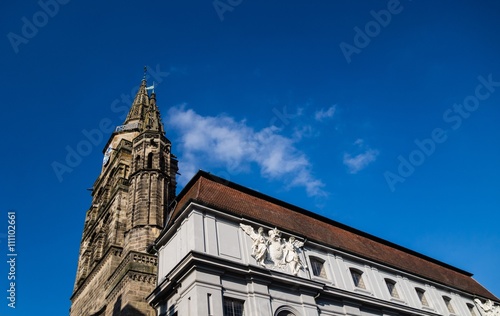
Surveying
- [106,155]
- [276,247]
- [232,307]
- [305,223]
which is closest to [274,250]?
[276,247]

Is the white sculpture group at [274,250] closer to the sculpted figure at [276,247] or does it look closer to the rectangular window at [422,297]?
the sculpted figure at [276,247]

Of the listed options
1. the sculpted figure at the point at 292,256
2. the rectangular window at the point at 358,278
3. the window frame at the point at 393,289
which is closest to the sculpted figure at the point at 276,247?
the sculpted figure at the point at 292,256

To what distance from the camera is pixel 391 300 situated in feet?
86.3

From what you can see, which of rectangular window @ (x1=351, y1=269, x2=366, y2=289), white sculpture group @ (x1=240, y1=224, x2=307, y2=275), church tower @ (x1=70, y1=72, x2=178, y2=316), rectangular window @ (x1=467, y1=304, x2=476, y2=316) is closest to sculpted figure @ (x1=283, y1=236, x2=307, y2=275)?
white sculpture group @ (x1=240, y1=224, x2=307, y2=275)

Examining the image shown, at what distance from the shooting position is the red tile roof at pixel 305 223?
75.4ft

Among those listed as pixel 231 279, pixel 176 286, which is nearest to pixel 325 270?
pixel 231 279

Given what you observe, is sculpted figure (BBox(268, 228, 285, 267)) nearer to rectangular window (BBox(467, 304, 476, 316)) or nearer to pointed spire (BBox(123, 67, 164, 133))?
pointed spire (BBox(123, 67, 164, 133))

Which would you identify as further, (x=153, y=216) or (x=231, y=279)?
(x=153, y=216)

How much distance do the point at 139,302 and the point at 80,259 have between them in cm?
1646

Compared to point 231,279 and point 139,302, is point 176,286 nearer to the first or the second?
point 231,279

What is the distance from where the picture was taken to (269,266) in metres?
21.3

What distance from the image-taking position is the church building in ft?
63.7

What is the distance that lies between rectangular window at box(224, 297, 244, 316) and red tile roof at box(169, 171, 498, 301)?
4.79m

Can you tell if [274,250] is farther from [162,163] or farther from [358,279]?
[162,163]
